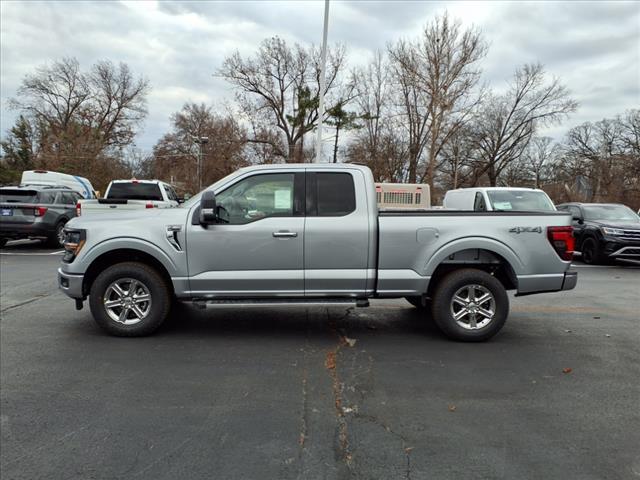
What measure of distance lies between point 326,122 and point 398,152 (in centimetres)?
611

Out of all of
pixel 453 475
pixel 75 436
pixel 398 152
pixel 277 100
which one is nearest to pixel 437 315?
pixel 453 475

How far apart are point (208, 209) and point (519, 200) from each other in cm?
990

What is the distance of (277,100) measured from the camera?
41719 mm

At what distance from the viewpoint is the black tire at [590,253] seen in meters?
12.0

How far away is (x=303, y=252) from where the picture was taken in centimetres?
492

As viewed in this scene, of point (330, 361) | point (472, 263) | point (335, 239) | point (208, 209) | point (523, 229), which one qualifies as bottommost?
point (330, 361)

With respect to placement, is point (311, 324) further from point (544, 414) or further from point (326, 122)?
point (326, 122)

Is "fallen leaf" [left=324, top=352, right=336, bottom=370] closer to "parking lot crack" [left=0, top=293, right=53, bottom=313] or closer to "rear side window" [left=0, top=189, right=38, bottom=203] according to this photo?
"parking lot crack" [left=0, top=293, right=53, bottom=313]

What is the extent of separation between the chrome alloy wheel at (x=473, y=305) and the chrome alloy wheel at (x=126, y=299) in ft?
11.2

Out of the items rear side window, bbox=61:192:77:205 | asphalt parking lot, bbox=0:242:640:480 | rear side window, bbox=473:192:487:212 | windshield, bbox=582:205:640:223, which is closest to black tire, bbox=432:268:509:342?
asphalt parking lot, bbox=0:242:640:480

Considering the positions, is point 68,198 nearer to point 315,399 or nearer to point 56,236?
point 56,236

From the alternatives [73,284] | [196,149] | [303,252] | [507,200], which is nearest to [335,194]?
[303,252]

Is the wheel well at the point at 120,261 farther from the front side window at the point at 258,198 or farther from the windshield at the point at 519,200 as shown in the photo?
the windshield at the point at 519,200

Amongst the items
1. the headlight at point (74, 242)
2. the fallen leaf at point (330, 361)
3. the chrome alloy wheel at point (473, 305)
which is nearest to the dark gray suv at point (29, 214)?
the headlight at point (74, 242)
